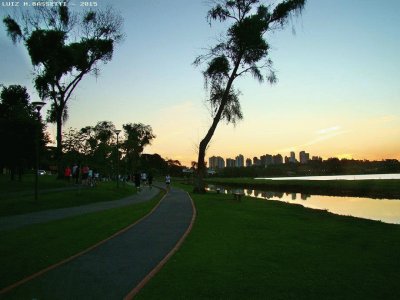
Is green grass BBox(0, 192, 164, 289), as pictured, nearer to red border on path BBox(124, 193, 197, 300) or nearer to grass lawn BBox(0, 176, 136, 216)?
red border on path BBox(124, 193, 197, 300)

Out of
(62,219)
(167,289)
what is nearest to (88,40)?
(62,219)

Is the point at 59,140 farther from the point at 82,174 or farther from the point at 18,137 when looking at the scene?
the point at 18,137

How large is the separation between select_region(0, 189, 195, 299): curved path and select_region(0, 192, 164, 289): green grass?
0.56 m

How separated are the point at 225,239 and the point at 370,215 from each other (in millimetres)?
17167

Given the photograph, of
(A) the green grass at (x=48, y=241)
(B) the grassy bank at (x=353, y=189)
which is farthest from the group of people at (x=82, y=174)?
(B) the grassy bank at (x=353, y=189)

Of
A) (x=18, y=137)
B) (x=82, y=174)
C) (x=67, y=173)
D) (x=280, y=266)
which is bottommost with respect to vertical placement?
(x=280, y=266)

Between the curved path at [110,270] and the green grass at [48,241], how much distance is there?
0.56 m

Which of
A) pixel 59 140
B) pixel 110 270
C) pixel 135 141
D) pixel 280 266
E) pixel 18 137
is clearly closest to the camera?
pixel 110 270

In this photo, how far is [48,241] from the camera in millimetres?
11539

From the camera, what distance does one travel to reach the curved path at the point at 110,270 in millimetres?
6457

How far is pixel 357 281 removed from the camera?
7.26m

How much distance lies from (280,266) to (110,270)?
11.2 ft

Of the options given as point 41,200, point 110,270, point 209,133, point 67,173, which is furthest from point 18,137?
point 110,270

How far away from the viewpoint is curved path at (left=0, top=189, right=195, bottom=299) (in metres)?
6.46
